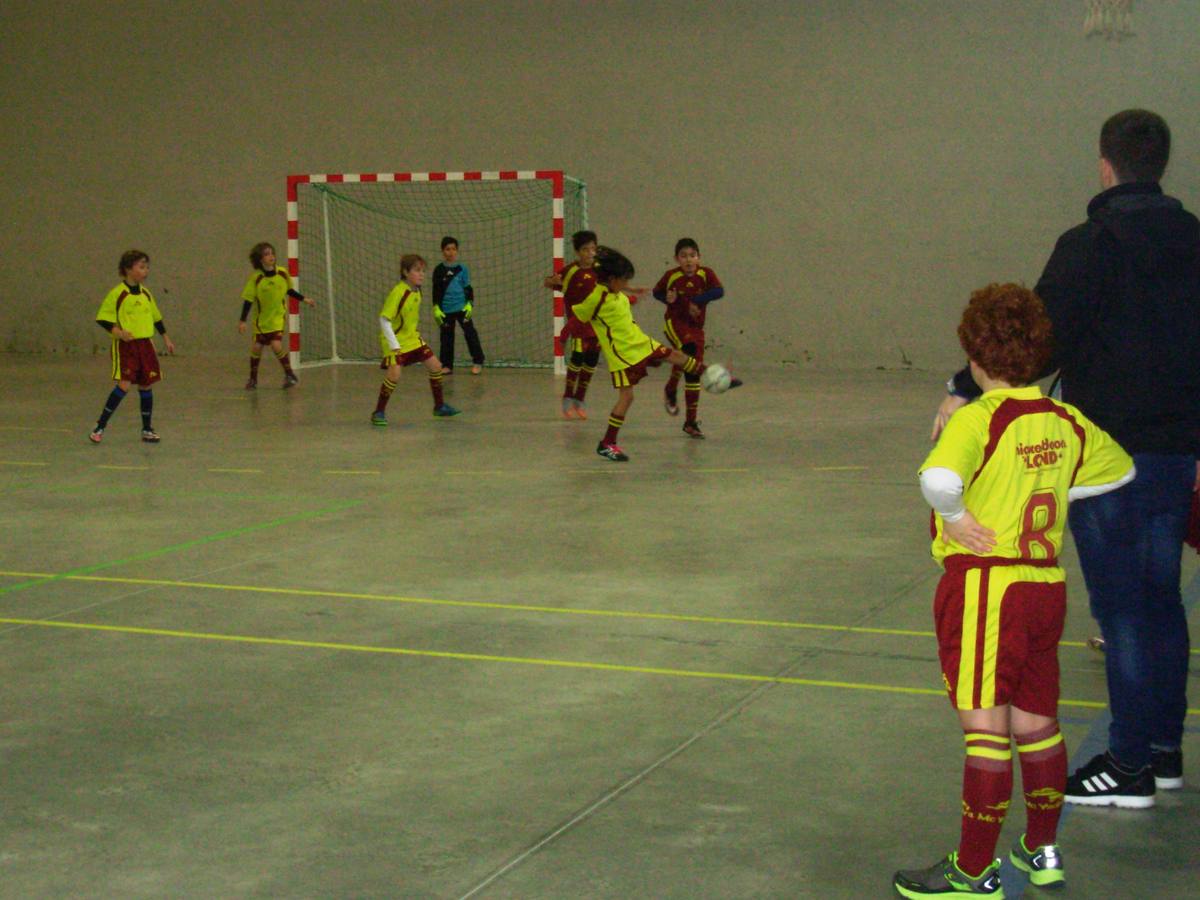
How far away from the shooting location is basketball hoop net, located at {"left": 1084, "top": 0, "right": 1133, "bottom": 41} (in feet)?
54.2

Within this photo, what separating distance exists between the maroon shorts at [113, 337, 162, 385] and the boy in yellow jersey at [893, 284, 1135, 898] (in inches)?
368

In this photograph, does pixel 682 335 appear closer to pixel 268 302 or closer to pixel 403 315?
pixel 403 315

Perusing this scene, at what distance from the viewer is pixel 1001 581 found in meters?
3.15

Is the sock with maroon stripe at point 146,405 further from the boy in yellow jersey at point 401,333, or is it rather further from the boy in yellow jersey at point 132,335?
the boy in yellow jersey at point 401,333

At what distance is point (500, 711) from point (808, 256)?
1514 centimetres

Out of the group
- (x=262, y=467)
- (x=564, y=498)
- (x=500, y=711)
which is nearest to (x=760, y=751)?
(x=500, y=711)

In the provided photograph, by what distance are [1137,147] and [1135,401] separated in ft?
2.16

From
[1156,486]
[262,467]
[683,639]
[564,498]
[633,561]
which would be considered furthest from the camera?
[262,467]

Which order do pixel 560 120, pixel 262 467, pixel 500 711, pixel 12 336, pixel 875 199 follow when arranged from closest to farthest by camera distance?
pixel 500 711
pixel 262 467
pixel 875 199
pixel 560 120
pixel 12 336

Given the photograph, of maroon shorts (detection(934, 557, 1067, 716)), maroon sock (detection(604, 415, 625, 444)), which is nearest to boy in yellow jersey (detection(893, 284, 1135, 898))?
maroon shorts (detection(934, 557, 1067, 716))

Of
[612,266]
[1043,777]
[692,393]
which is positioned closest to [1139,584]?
[1043,777]

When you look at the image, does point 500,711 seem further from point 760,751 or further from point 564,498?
point 564,498

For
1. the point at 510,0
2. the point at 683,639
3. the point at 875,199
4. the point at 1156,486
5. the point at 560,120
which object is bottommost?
the point at 683,639

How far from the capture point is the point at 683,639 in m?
5.48
